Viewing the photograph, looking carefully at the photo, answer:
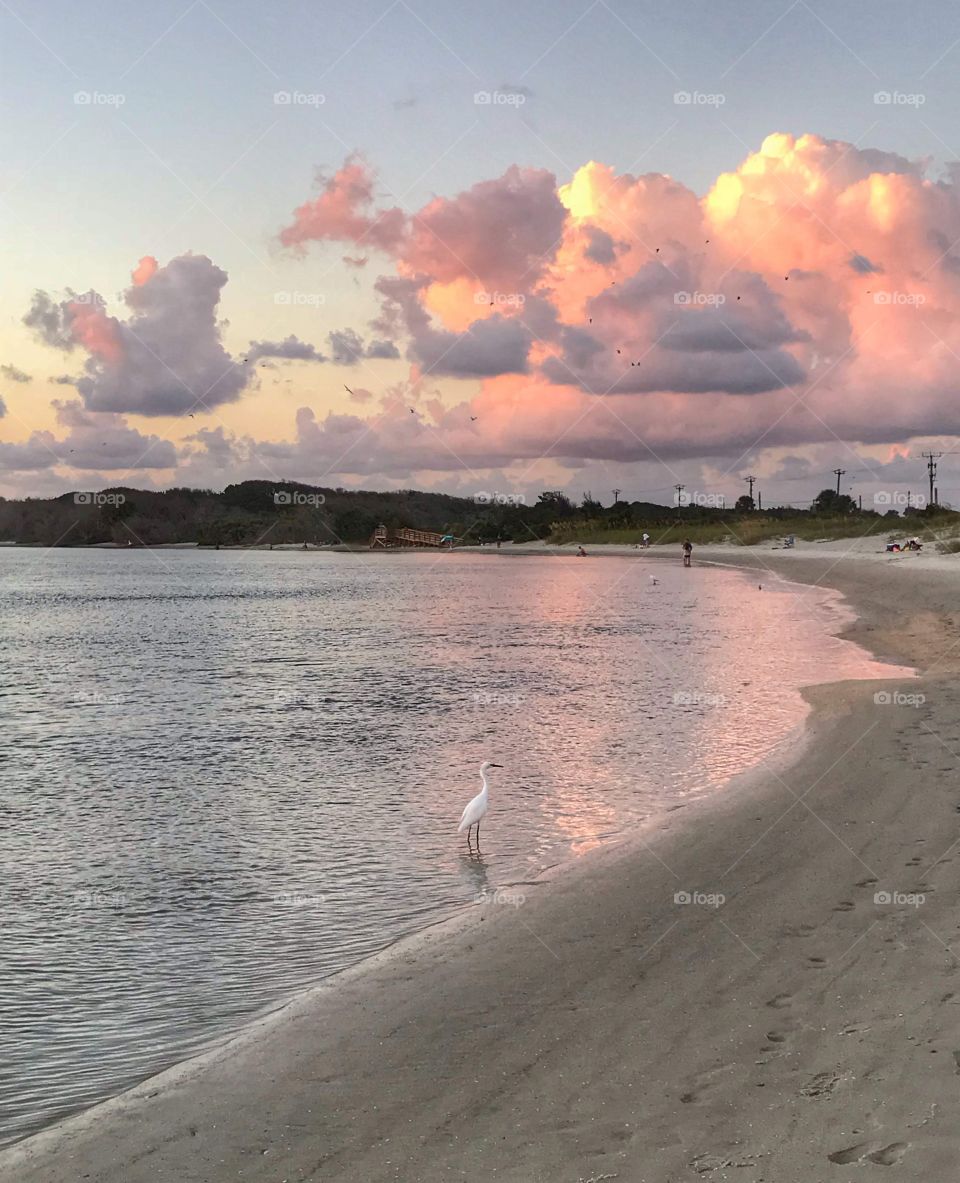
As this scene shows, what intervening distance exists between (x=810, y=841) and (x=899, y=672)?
1431cm

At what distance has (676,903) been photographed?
31.1 ft

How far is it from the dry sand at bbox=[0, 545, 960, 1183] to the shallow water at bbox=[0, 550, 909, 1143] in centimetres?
86

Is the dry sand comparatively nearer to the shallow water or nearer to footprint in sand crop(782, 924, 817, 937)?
footprint in sand crop(782, 924, 817, 937)

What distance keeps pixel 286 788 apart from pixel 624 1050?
33.9 feet

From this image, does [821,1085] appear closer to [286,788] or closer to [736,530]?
[286,788]

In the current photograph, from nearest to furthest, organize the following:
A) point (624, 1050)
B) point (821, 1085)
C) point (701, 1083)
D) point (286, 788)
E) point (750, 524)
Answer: point (821, 1085) < point (701, 1083) < point (624, 1050) < point (286, 788) < point (750, 524)

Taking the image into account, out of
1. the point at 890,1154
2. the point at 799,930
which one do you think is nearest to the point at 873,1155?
the point at 890,1154

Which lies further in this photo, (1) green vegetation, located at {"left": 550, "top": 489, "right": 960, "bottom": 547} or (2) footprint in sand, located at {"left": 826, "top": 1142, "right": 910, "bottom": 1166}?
(1) green vegetation, located at {"left": 550, "top": 489, "right": 960, "bottom": 547}

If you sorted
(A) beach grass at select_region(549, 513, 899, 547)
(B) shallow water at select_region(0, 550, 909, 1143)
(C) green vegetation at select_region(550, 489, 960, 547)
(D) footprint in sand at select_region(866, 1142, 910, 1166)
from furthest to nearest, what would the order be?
1. (A) beach grass at select_region(549, 513, 899, 547)
2. (C) green vegetation at select_region(550, 489, 960, 547)
3. (B) shallow water at select_region(0, 550, 909, 1143)
4. (D) footprint in sand at select_region(866, 1142, 910, 1166)

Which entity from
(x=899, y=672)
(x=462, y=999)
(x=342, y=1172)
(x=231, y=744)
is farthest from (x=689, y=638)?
(x=342, y=1172)

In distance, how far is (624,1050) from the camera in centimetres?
645

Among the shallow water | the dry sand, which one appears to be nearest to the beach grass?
the shallow water

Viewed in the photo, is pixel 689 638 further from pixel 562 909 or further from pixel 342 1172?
pixel 342 1172

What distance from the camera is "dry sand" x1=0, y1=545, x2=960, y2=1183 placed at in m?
5.27
